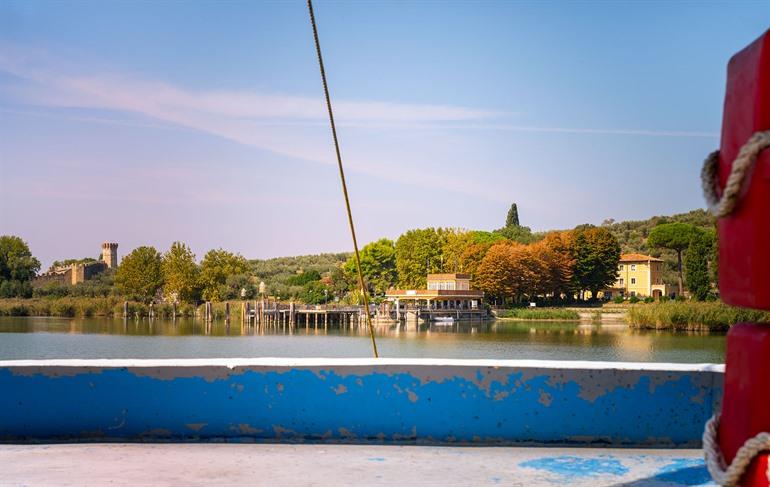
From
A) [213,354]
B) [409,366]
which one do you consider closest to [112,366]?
[409,366]

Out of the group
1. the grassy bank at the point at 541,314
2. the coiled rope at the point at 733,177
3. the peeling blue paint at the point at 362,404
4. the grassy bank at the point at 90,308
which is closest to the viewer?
the coiled rope at the point at 733,177

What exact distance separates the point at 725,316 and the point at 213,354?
36920 mm

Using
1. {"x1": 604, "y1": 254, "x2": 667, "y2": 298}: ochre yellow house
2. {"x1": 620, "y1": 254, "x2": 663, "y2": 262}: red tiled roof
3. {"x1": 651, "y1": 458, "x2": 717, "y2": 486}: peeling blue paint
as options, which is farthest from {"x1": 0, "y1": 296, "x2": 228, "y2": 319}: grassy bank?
{"x1": 651, "y1": 458, "x2": 717, "y2": 486}: peeling blue paint

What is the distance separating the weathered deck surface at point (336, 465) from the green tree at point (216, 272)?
4170 inches

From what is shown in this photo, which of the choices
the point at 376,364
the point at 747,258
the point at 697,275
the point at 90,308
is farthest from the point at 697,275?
the point at 747,258

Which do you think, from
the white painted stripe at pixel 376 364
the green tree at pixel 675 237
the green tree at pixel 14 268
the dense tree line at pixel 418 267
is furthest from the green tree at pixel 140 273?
the white painted stripe at pixel 376 364

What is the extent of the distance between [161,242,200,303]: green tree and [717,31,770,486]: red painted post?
361 feet

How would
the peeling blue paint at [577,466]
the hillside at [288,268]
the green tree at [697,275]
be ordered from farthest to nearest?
the hillside at [288,268], the green tree at [697,275], the peeling blue paint at [577,466]

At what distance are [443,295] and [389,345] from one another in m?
42.8

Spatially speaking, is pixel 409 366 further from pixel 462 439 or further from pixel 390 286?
pixel 390 286

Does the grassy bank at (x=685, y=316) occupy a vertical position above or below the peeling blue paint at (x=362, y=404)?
below

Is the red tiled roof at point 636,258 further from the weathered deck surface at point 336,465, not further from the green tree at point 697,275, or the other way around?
the weathered deck surface at point 336,465

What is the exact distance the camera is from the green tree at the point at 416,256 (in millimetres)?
107750

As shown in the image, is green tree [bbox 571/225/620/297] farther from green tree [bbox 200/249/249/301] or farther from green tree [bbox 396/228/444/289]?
green tree [bbox 200/249/249/301]
